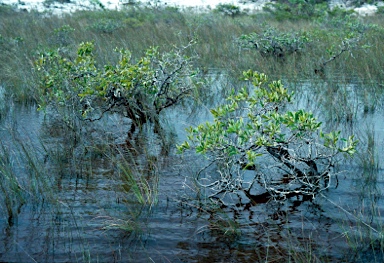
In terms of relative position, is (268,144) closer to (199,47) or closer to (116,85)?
(116,85)

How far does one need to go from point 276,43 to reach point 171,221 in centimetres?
760

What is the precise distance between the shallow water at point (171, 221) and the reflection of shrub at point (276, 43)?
19.6 feet

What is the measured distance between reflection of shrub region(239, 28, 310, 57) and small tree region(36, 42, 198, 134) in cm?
432

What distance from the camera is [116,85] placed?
246 inches

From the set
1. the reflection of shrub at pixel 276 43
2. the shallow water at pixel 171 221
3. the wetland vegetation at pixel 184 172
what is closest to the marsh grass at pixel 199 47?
the reflection of shrub at pixel 276 43

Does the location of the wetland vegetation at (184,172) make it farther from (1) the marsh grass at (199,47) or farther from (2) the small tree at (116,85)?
(1) the marsh grass at (199,47)

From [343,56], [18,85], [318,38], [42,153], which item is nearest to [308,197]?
[42,153]

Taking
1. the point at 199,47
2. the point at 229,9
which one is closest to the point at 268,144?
the point at 199,47

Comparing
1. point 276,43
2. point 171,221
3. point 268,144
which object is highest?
A: point 276,43

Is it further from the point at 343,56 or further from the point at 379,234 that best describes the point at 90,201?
the point at 343,56

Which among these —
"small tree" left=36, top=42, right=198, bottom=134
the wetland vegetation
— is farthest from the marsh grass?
"small tree" left=36, top=42, right=198, bottom=134

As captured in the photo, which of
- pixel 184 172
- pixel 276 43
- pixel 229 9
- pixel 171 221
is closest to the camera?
pixel 171 221

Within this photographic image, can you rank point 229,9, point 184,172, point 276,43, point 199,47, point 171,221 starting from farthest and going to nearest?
point 229,9 < point 199,47 < point 276,43 < point 184,172 < point 171,221

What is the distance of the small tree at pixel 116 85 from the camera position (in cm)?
612
